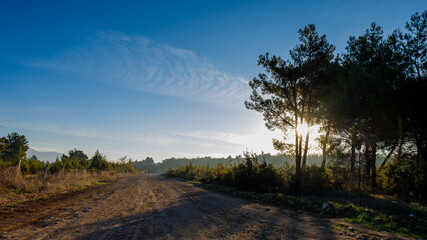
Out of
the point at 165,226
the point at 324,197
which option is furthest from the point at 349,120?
the point at 165,226

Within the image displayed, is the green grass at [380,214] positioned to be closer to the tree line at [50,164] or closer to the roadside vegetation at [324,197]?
the roadside vegetation at [324,197]

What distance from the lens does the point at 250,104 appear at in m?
19.2

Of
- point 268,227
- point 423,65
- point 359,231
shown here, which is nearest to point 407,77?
point 423,65

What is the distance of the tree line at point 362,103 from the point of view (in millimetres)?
12759

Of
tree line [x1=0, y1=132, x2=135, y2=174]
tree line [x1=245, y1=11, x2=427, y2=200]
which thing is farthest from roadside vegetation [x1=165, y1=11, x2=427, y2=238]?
tree line [x1=0, y1=132, x2=135, y2=174]

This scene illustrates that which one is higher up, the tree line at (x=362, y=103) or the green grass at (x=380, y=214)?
the tree line at (x=362, y=103)

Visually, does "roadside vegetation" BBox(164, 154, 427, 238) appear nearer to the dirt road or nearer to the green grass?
the green grass

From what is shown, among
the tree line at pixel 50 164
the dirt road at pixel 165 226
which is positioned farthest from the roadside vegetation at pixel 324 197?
the tree line at pixel 50 164

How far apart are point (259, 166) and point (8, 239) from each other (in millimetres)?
13928

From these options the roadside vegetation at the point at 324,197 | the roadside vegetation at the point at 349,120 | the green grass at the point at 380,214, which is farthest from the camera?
the roadside vegetation at the point at 349,120

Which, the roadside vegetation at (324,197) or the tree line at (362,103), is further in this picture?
the tree line at (362,103)

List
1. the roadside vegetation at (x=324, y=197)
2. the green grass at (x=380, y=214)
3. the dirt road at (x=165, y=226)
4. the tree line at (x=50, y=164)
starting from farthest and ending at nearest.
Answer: the tree line at (x=50, y=164)
the roadside vegetation at (x=324, y=197)
the green grass at (x=380, y=214)
the dirt road at (x=165, y=226)

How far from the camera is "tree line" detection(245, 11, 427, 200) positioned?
12.8m

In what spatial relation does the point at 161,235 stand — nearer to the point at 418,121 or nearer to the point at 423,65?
the point at 418,121
